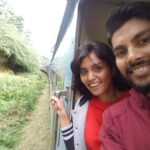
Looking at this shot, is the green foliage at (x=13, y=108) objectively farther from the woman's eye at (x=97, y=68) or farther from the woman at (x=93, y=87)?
the woman's eye at (x=97, y=68)

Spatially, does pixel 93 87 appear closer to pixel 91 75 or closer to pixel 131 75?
pixel 91 75

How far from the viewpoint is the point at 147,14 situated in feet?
3.95

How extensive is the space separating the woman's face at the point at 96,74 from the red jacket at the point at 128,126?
44cm

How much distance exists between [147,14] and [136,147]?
0.55m

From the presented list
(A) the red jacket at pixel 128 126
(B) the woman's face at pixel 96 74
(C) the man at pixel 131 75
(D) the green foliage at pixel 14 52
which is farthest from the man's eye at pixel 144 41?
(D) the green foliage at pixel 14 52

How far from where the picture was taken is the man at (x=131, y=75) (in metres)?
1.09

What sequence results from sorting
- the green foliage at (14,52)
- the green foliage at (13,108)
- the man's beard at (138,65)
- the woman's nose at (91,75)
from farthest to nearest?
the green foliage at (14,52)
the green foliage at (13,108)
the woman's nose at (91,75)
the man's beard at (138,65)

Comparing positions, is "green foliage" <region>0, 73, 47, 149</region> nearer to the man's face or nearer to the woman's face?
the woman's face

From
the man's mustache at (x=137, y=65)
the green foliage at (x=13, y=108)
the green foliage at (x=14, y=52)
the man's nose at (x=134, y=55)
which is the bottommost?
the green foliage at (x=13, y=108)

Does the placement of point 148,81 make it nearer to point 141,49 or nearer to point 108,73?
point 141,49

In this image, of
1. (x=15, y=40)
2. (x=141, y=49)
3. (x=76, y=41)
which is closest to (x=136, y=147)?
(x=141, y=49)

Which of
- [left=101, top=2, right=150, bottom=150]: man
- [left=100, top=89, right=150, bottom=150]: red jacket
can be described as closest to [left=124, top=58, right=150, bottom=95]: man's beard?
[left=101, top=2, right=150, bottom=150]: man

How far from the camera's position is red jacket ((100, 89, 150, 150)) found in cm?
114

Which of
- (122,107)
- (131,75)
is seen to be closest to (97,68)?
(122,107)
